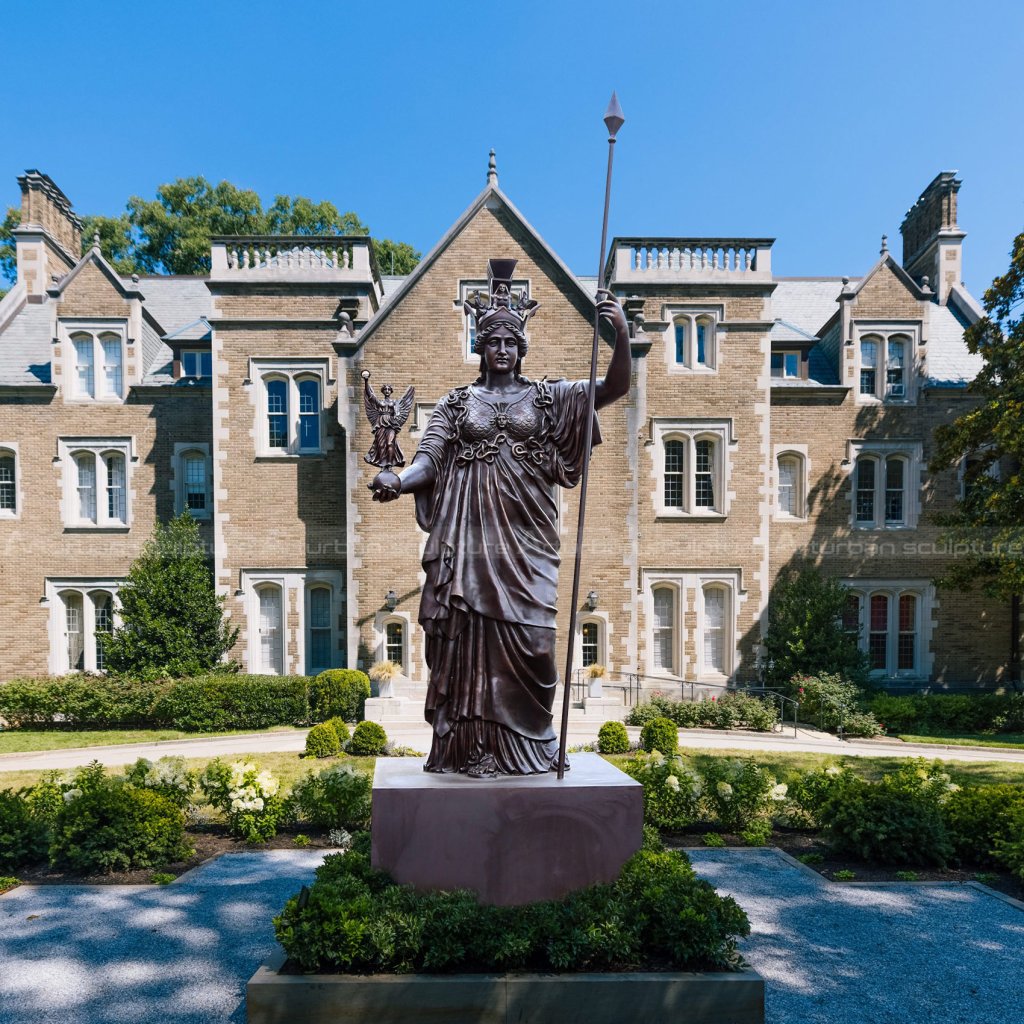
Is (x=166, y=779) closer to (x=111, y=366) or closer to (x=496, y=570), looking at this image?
(x=496, y=570)

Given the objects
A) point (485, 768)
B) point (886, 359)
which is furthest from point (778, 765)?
point (886, 359)

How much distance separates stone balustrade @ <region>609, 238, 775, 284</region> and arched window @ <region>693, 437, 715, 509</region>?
4609mm

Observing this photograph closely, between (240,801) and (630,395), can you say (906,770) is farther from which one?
(630,395)

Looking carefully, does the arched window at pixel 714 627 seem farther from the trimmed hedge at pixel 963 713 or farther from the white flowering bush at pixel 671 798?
the white flowering bush at pixel 671 798

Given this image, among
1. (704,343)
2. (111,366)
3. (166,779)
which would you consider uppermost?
(704,343)

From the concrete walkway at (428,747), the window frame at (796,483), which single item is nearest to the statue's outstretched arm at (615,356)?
the concrete walkway at (428,747)

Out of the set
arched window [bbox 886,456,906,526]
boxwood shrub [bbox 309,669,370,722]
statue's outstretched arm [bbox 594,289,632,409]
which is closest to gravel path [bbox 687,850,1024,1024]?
statue's outstretched arm [bbox 594,289,632,409]

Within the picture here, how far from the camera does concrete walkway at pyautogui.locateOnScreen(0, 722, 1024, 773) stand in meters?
13.5

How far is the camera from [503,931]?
4.37 meters

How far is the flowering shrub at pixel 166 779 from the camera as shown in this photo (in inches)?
334

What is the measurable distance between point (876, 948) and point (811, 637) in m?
13.6

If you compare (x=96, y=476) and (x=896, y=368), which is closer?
(x=96, y=476)

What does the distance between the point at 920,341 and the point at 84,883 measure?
75.0ft

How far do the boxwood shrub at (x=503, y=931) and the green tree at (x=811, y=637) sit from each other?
581 inches
